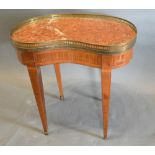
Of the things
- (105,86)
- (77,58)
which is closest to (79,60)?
(77,58)

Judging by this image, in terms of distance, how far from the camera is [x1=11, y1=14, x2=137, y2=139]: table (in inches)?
40.9

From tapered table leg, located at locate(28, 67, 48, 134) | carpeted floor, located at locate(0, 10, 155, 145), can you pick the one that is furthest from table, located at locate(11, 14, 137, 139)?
carpeted floor, located at locate(0, 10, 155, 145)

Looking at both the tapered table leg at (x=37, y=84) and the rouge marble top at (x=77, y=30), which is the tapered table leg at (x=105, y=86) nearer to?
the rouge marble top at (x=77, y=30)

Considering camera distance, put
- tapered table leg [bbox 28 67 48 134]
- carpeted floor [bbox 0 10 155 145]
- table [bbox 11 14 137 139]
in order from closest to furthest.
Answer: table [bbox 11 14 137 139] < tapered table leg [bbox 28 67 48 134] < carpeted floor [bbox 0 10 155 145]

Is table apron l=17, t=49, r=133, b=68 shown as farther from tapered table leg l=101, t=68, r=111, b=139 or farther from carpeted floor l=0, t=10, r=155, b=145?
carpeted floor l=0, t=10, r=155, b=145

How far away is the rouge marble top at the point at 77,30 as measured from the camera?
1075 mm

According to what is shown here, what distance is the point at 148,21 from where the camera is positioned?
1492 mm

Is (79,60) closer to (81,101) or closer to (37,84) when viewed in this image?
(37,84)

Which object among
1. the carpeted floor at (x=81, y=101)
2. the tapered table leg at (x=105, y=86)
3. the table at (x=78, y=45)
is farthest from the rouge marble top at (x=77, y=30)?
the carpeted floor at (x=81, y=101)

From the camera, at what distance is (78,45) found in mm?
1059

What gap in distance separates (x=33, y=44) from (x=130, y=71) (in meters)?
0.83

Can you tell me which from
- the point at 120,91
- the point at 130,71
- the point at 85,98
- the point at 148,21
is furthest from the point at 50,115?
the point at 148,21

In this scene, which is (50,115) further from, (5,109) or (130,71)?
(130,71)

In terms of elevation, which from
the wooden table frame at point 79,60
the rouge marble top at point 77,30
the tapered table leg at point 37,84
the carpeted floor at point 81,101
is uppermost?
the rouge marble top at point 77,30
